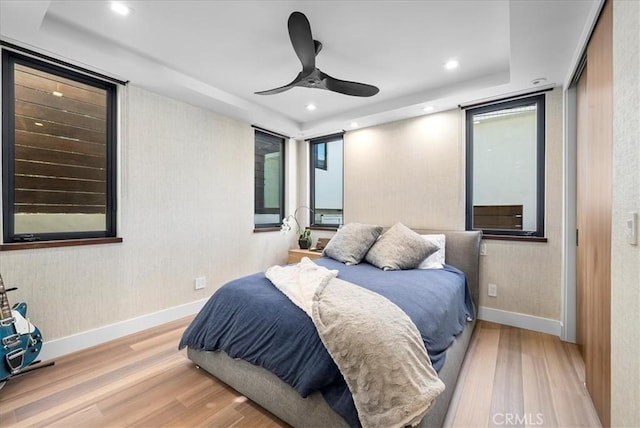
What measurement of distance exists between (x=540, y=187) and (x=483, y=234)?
0.69 m

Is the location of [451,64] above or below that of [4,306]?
above

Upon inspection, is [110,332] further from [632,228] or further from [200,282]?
[632,228]

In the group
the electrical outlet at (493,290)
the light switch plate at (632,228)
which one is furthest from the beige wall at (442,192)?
the light switch plate at (632,228)

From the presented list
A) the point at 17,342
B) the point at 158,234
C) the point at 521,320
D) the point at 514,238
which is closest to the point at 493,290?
the point at 521,320

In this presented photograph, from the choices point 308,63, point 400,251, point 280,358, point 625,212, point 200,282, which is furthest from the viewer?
point 200,282

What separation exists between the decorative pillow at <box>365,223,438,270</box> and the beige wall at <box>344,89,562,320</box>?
644mm

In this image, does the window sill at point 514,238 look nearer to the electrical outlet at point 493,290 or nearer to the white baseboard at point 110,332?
the electrical outlet at point 493,290

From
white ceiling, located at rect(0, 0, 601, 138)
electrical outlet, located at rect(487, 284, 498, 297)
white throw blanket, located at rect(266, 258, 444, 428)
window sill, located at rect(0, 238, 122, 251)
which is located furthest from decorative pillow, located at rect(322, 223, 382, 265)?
window sill, located at rect(0, 238, 122, 251)

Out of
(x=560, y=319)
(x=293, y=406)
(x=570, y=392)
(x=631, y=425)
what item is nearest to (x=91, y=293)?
(x=293, y=406)

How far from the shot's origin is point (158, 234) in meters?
2.88

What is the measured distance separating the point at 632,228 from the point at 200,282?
3.45m

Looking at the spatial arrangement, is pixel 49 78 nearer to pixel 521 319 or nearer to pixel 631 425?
pixel 631 425

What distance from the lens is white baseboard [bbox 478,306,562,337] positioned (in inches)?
104

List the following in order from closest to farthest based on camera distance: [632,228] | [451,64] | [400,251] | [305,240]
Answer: [632,228], [451,64], [400,251], [305,240]
